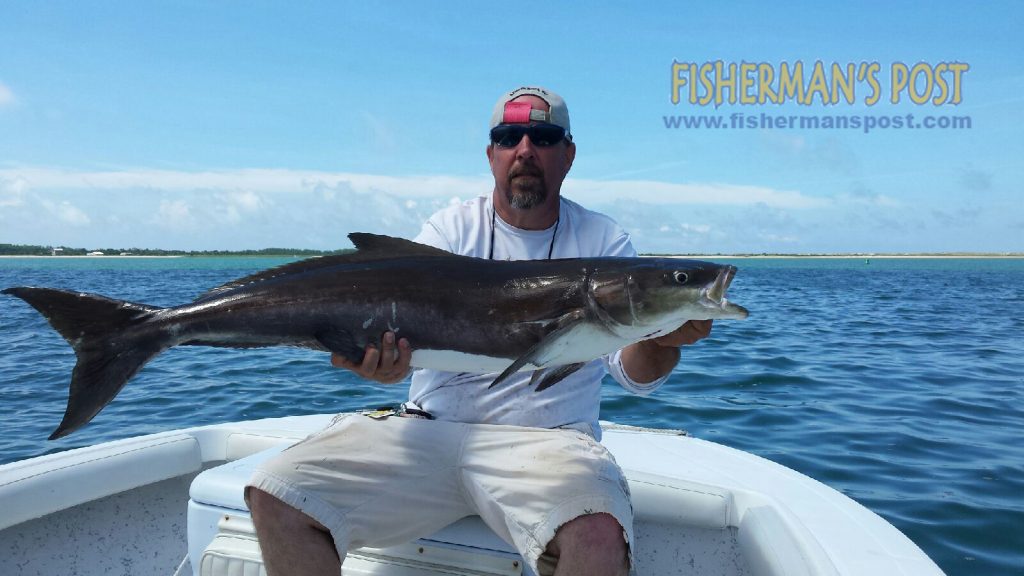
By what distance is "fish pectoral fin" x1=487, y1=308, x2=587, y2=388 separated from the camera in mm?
3074

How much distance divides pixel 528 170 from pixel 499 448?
1622 mm

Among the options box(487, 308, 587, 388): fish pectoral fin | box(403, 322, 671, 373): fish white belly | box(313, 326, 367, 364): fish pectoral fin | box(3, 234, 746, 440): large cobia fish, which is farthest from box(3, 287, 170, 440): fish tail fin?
box(487, 308, 587, 388): fish pectoral fin

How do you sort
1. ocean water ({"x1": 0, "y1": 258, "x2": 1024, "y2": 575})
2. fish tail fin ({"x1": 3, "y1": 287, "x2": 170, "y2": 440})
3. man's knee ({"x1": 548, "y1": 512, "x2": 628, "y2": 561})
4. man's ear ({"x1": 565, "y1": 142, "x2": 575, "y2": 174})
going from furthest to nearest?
1. ocean water ({"x1": 0, "y1": 258, "x2": 1024, "y2": 575})
2. man's ear ({"x1": 565, "y1": 142, "x2": 575, "y2": 174})
3. fish tail fin ({"x1": 3, "y1": 287, "x2": 170, "y2": 440})
4. man's knee ({"x1": 548, "y1": 512, "x2": 628, "y2": 561})

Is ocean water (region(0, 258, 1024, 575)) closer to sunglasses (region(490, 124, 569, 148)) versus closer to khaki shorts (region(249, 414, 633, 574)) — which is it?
khaki shorts (region(249, 414, 633, 574))

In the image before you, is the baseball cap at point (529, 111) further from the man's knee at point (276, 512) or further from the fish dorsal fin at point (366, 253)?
the man's knee at point (276, 512)

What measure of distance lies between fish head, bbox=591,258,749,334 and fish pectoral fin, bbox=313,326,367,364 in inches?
46.0

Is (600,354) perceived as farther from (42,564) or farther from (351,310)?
(42,564)

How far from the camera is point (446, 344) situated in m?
3.41

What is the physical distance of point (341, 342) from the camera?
11.3ft

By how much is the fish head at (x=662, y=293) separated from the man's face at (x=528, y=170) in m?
0.99

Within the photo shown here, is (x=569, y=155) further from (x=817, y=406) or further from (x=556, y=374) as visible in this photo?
(x=817, y=406)

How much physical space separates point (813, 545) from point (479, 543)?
159 centimetres

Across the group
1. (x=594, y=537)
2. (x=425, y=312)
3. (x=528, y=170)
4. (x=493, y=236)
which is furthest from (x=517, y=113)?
(x=594, y=537)

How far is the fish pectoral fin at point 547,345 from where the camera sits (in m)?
3.07
